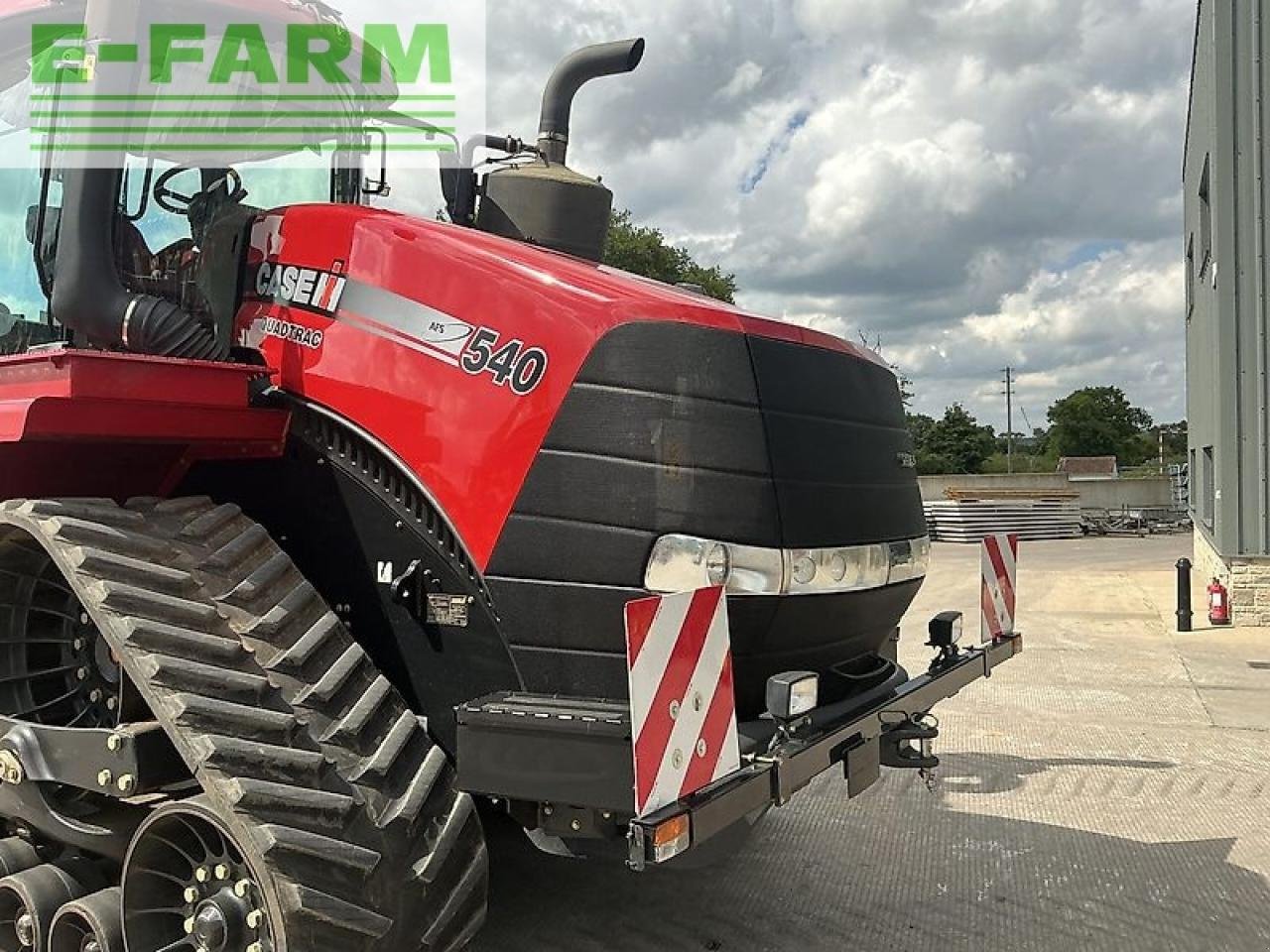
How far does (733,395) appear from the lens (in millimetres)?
2986

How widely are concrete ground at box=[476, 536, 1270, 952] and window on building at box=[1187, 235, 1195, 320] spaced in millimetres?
12774

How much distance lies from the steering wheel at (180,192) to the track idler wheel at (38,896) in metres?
2.18

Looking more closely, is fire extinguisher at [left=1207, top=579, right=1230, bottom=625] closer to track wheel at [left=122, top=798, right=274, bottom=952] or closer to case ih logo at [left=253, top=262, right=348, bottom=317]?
case ih logo at [left=253, top=262, right=348, bottom=317]

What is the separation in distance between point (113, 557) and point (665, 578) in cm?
148

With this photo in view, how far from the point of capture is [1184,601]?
11867mm

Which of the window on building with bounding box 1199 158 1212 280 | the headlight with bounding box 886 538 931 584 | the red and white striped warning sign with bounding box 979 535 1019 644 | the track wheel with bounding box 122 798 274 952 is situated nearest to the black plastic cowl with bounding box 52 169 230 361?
the track wheel with bounding box 122 798 274 952

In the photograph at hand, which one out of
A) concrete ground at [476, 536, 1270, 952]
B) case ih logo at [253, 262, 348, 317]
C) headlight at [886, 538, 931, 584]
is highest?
case ih logo at [253, 262, 348, 317]

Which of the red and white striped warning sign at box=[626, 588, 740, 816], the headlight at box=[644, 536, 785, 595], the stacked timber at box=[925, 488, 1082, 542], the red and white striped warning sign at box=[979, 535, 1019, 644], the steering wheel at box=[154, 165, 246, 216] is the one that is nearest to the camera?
the red and white striped warning sign at box=[626, 588, 740, 816]

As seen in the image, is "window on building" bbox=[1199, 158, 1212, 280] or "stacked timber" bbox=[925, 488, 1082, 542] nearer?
"window on building" bbox=[1199, 158, 1212, 280]

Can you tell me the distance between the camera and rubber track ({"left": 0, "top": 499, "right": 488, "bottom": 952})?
2.68 metres

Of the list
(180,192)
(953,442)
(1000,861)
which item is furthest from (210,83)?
(953,442)

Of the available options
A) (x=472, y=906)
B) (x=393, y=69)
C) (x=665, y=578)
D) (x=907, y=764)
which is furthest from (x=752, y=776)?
(x=393, y=69)

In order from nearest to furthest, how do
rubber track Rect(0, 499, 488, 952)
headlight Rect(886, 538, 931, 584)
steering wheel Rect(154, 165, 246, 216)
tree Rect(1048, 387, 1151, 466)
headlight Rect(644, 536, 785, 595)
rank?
rubber track Rect(0, 499, 488, 952), headlight Rect(644, 536, 785, 595), headlight Rect(886, 538, 931, 584), steering wheel Rect(154, 165, 246, 216), tree Rect(1048, 387, 1151, 466)

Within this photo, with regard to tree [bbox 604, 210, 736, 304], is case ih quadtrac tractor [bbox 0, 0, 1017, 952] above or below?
below
